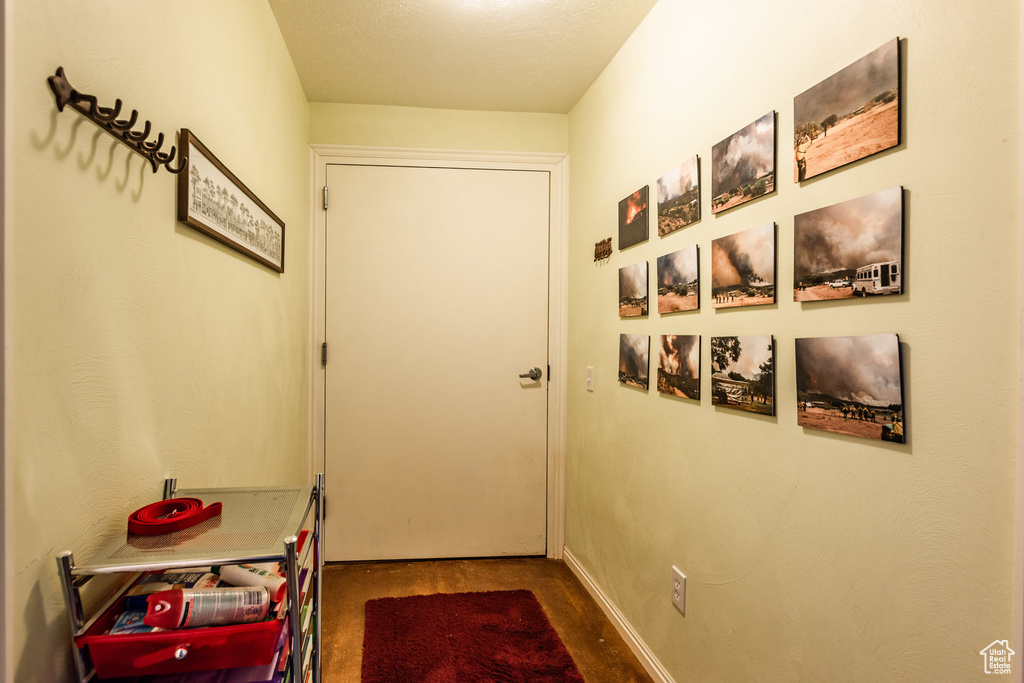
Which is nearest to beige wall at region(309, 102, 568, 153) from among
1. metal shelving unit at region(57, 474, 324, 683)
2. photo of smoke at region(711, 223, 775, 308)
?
photo of smoke at region(711, 223, 775, 308)

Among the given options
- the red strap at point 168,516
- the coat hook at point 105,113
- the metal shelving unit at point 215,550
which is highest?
the coat hook at point 105,113

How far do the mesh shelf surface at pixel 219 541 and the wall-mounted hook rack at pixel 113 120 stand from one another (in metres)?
0.70

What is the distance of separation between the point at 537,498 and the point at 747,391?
1.67 m

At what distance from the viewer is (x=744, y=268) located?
1335 millimetres

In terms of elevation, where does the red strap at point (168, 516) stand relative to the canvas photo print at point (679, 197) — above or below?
below

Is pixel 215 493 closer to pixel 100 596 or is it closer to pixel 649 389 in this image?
pixel 100 596

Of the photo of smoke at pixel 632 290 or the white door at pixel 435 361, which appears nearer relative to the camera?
the photo of smoke at pixel 632 290

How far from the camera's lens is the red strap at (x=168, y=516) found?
919mm

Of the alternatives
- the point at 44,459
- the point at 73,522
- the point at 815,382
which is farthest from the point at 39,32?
the point at 815,382

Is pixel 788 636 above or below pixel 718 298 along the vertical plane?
below

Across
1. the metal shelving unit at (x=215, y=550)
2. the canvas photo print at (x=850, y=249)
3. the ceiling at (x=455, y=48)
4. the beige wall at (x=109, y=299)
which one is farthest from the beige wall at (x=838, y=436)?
the beige wall at (x=109, y=299)

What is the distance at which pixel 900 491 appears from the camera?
0.93m

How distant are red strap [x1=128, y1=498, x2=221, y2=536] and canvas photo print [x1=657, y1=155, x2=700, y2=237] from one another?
1463 millimetres

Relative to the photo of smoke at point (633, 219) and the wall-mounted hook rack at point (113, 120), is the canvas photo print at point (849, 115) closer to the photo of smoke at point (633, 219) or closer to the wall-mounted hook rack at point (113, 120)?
the photo of smoke at point (633, 219)
